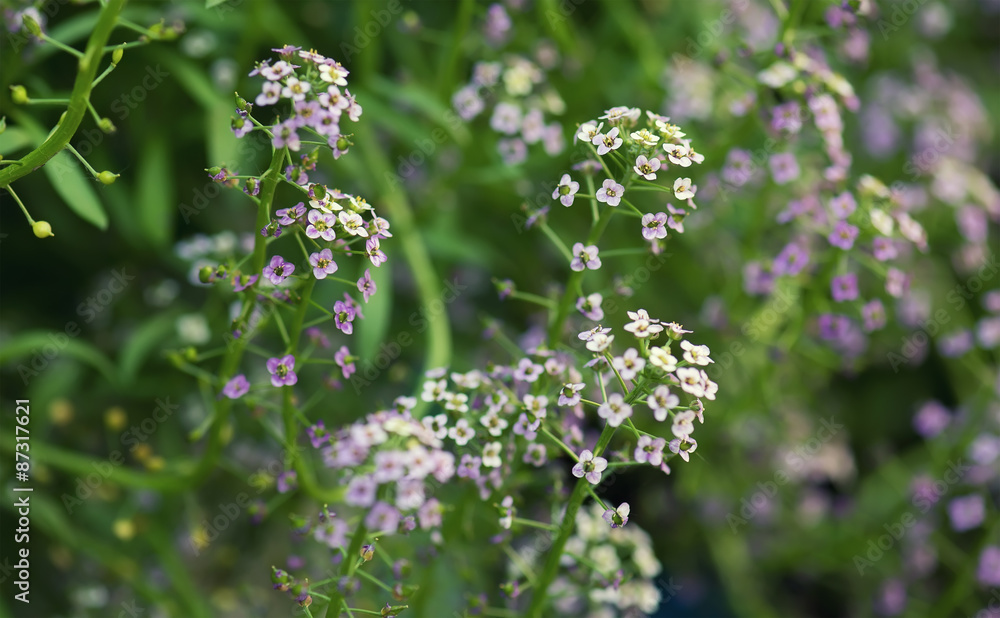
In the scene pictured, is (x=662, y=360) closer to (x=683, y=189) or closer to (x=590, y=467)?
(x=590, y=467)

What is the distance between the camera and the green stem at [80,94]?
159 centimetres

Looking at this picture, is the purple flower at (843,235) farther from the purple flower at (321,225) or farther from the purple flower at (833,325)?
the purple flower at (321,225)

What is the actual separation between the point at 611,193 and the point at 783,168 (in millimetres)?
1036

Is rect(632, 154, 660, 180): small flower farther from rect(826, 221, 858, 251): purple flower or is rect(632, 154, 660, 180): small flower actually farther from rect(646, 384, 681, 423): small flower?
rect(826, 221, 858, 251): purple flower

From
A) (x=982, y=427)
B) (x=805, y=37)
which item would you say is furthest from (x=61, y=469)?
(x=982, y=427)

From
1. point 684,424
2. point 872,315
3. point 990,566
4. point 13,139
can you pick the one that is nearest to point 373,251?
point 684,424

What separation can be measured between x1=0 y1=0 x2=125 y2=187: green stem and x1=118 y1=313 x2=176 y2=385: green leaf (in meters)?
0.99

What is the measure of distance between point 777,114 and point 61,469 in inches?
92.2

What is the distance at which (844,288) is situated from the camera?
2.37 metres

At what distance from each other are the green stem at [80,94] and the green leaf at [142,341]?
3.25 ft

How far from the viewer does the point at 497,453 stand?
70.9 inches

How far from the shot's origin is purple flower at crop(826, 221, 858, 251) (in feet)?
7.41

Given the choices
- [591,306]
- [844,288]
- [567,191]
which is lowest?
[844,288]

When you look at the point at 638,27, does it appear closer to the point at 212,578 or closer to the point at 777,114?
the point at 777,114
